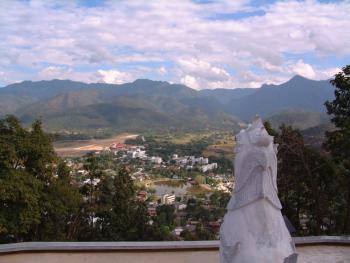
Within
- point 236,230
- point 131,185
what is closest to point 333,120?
point 131,185

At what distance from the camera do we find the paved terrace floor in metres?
7.27

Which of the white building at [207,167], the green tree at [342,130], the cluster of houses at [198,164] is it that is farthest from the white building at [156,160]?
the green tree at [342,130]

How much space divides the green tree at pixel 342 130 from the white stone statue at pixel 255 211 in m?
6.43

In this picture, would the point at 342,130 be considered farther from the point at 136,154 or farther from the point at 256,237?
the point at 136,154

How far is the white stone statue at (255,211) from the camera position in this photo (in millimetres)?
4363

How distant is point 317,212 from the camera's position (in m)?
11.1

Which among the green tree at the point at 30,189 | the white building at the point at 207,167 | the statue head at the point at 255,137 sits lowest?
the white building at the point at 207,167

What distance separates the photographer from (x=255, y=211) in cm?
450

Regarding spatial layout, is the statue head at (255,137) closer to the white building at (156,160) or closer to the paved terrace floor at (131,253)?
the paved terrace floor at (131,253)

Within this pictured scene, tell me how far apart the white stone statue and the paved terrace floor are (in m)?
2.86

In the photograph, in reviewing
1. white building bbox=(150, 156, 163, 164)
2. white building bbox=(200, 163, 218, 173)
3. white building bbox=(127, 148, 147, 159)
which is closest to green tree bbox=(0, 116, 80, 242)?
white building bbox=(200, 163, 218, 173)

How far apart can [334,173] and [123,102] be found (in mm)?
156696

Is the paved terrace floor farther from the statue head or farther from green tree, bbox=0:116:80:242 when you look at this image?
the statue head

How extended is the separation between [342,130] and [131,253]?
596 cm
